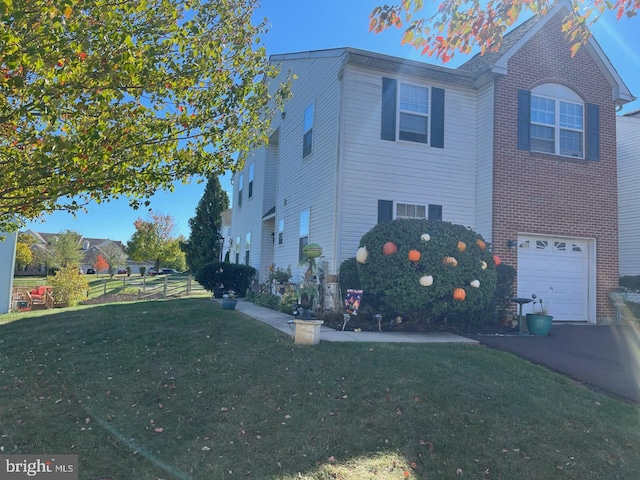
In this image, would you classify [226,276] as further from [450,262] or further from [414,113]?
[450,262]

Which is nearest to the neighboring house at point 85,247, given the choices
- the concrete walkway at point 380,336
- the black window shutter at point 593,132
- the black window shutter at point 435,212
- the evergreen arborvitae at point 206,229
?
the evergreen arborvitae at point 206,229

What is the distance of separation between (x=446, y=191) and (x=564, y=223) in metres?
3.13

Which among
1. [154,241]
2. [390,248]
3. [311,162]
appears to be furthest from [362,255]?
[154,241]

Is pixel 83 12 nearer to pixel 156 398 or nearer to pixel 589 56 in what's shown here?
pixel 156 398

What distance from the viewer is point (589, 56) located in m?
11.9

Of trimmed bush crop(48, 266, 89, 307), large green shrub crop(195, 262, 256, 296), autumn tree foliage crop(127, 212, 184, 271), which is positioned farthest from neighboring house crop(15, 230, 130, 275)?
large green shrub crop(195, 262, 256, 296)

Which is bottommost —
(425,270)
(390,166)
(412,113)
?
(425,270)

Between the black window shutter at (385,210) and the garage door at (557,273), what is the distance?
134 inches

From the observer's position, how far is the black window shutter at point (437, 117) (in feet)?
36.9

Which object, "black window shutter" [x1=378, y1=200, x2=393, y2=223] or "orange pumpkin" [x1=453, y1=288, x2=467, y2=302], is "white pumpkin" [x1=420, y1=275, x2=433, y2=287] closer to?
"orange pumpkin" [x1=453, y1=288, x2=467, y2=302]

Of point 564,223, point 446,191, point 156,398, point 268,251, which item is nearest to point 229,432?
point 156,398

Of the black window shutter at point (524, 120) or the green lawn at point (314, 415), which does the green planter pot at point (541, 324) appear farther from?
the black window shutter at point (524, 120)

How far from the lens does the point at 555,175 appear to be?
1130 centimetres
